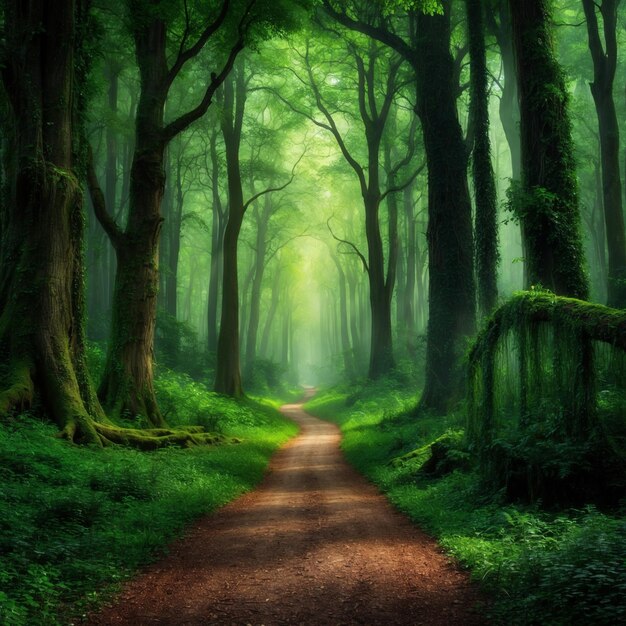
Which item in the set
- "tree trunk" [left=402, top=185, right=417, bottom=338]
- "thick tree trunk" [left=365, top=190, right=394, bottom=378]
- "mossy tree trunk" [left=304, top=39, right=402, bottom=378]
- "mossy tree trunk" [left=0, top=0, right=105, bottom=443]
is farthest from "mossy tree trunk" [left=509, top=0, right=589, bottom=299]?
"tree trunk" [left=402, top=185, right=417, bottom=338]

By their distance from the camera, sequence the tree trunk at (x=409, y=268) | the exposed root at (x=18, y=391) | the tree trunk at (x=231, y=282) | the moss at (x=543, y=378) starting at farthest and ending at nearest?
the tree trunk at (x=409, y=268), the tree trunk at (x=231, y=282), the exposed root at (x=18, y=391), the moss at (x=543, y=378)

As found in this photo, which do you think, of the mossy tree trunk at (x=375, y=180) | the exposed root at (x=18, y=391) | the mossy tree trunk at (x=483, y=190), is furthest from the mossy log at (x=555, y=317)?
the mossy tree trunk at (x=375, y=180)

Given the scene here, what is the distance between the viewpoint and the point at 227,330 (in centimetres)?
2180

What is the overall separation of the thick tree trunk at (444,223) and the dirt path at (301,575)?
7291 millimetres

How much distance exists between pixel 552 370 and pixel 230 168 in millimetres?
18083

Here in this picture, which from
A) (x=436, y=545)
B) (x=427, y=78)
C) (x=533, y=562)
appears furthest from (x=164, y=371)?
(x=533, y=562)

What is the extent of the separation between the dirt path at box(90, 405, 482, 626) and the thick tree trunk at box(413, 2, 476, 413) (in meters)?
7.29

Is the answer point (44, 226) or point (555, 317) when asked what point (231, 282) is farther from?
point (555, 317)

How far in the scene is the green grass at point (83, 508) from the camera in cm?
443

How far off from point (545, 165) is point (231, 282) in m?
14.6

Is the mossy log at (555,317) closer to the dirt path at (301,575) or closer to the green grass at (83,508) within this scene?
the dirt path at (301,575)

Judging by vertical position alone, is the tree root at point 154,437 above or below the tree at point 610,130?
below

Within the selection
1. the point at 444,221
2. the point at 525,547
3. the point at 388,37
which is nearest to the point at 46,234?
the point at 525,547

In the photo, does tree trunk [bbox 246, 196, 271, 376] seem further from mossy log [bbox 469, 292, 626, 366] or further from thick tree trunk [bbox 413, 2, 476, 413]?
mossy log [bbox 469, 292, 626, 366]
